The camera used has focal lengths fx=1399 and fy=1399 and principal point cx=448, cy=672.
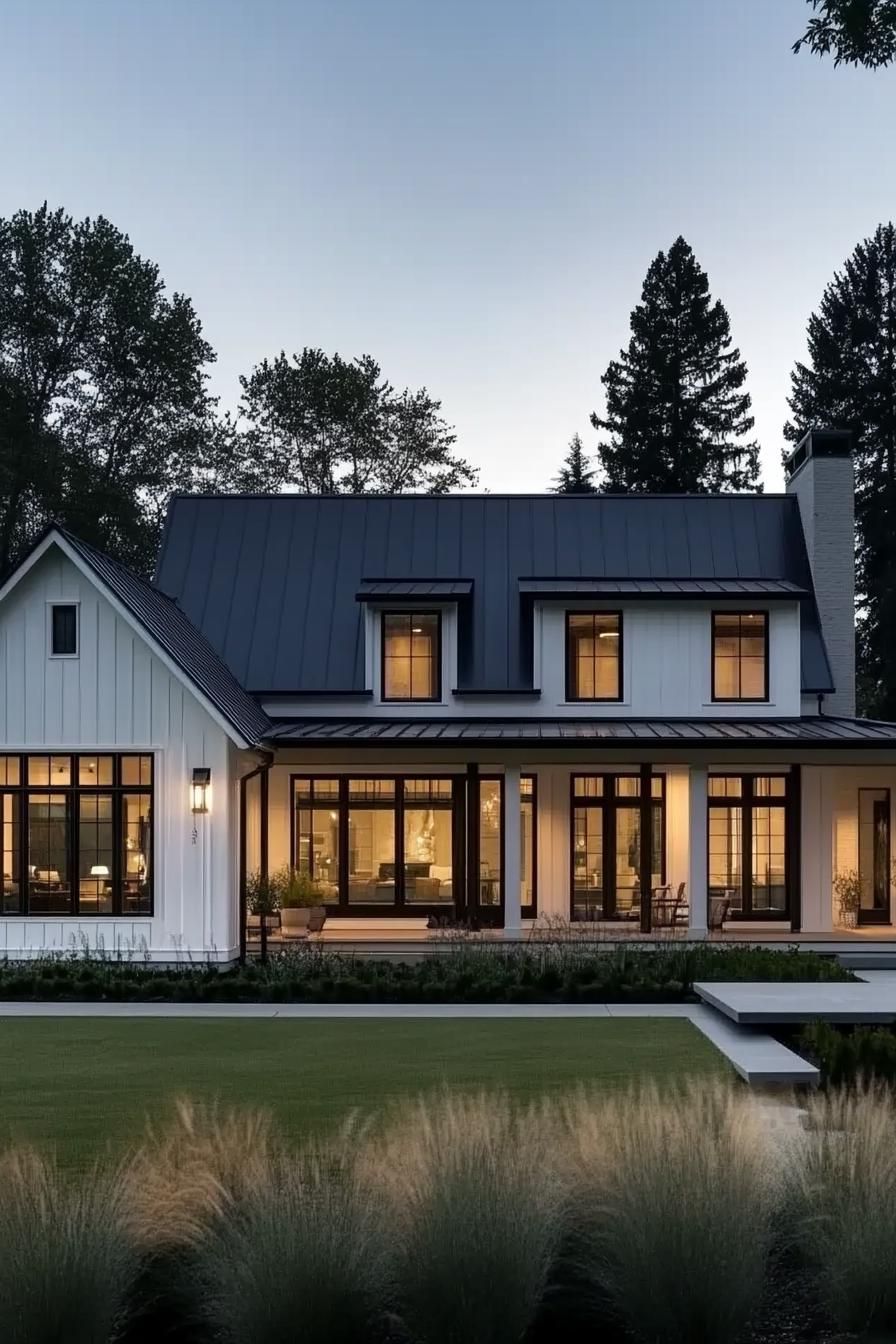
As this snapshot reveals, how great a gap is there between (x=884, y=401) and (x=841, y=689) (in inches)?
1043

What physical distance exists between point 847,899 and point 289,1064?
43.0ft

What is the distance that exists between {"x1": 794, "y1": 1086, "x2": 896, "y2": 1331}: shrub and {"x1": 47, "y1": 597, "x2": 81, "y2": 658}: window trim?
14031 mm

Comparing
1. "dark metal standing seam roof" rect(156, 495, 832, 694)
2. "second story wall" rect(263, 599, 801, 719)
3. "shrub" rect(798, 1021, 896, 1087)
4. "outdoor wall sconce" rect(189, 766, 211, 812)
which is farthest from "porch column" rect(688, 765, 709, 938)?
"shrub" rect(798, 1021, 896, 1087)

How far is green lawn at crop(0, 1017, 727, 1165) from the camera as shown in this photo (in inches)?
391

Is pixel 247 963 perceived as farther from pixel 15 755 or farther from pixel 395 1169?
pixel 395 1169

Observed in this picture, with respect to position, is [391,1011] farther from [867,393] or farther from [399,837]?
[867,393]

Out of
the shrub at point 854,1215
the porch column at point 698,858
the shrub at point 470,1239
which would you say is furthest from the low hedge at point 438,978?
the shrub at point 470,1239

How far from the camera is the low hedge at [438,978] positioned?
1622cm

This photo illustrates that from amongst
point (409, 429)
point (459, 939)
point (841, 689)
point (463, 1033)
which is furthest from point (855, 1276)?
point (409, 429)

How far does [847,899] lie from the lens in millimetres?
22453

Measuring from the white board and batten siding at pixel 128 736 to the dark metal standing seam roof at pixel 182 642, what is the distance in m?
0.30

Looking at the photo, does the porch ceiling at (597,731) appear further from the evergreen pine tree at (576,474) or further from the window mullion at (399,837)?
the evergreen pine tree at (576,474)

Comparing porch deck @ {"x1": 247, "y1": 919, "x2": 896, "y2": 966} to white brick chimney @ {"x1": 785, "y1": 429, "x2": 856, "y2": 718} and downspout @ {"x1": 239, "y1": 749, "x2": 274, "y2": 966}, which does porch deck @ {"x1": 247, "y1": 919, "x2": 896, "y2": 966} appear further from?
white brick chimney @ {"x1": 785, "y1": 429, "x2": 856, "y2": 718}

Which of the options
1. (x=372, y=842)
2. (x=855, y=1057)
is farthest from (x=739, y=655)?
(x=855, y=1057)
